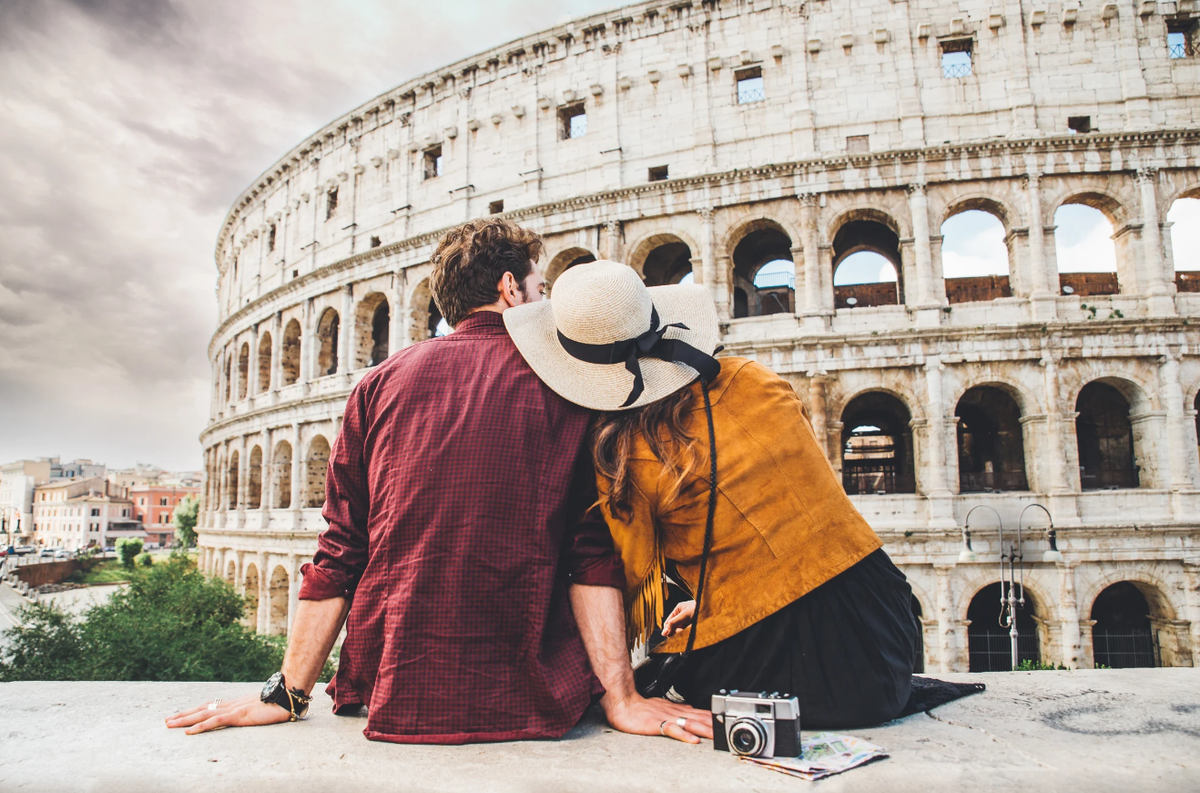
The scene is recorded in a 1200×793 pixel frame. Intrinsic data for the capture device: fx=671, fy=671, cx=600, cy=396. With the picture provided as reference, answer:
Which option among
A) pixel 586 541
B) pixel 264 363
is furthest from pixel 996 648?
pixel 264 363

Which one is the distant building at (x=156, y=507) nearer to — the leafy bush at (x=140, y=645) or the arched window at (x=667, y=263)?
the leafy bush at (x=140, y=645)

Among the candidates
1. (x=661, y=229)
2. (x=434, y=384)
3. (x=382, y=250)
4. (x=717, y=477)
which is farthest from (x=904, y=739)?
(x=382, y=250)

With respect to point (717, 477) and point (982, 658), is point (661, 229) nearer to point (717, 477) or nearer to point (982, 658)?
point (982, 658)

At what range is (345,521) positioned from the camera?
91.1 inches

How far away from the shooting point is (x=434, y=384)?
2.23 metres

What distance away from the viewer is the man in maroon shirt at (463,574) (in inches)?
78.0

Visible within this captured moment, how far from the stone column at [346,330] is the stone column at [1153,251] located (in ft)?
62.4

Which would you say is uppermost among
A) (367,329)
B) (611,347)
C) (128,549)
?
(367,329)

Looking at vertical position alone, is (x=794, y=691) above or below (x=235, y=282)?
below

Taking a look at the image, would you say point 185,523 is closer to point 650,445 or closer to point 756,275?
point 756,275

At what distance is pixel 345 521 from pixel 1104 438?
56.7 ft

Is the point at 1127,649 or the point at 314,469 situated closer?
the point at 1127,649

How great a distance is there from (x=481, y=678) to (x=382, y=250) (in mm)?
18415

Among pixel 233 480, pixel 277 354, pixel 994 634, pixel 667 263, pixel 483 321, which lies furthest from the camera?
pixel 233 480
